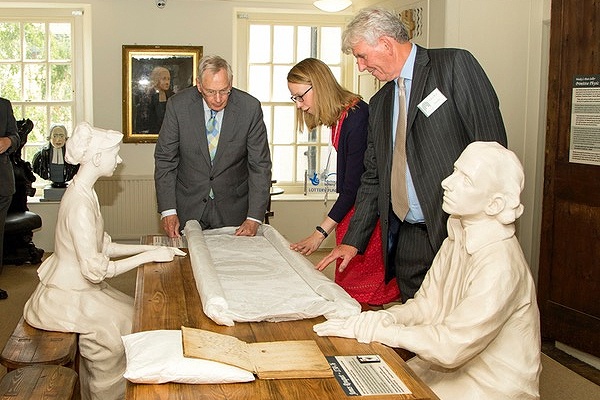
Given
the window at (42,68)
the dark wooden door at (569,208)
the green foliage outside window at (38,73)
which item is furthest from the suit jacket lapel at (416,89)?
the green foliage outside window at (38,73)

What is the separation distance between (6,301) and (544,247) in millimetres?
3914

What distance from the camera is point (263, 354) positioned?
6.18ft

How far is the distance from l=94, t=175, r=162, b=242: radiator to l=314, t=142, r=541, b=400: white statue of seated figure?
621cm

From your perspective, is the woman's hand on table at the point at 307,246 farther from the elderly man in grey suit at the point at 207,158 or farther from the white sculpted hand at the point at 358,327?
the white sculpted hand at the point at 358,327

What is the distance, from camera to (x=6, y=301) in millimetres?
6039

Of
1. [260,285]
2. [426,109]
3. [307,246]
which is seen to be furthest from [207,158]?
[260,285]

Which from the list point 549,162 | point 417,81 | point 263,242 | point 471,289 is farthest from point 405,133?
point 549,162

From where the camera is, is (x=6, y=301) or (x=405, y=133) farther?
(x=6, y=301)

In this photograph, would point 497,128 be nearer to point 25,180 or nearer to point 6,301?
point 6,301

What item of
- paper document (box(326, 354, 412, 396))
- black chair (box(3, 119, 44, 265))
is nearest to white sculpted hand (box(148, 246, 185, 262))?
paper document (box(326, 354, 412, 396))

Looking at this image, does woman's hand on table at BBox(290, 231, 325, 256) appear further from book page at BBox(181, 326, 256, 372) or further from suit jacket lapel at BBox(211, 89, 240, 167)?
book page at BBox(181, 326, 256, 372)

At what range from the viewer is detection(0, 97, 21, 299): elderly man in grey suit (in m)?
5.99

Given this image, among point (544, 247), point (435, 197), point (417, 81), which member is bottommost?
point (544, 247)

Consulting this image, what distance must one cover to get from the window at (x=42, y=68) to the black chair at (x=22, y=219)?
Result: 2.50ft
